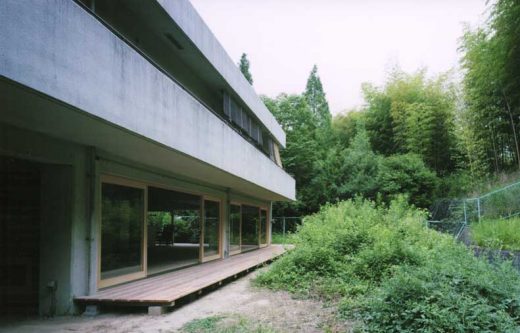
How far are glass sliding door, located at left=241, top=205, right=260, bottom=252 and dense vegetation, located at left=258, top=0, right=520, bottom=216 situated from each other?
4.77 meters

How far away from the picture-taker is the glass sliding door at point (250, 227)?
15202 mm

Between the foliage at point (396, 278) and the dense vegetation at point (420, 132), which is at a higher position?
the dense vegetation at point (420, 132)

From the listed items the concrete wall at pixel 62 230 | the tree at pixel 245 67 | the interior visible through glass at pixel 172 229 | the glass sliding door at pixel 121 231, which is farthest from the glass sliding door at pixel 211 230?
the tree at pixel 245 67

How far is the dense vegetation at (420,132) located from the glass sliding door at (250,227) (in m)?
4.77

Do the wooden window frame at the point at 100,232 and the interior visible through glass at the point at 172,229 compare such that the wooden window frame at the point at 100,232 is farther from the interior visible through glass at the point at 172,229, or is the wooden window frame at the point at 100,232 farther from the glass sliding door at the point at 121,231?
the interior visible through glass at the point at 172,229

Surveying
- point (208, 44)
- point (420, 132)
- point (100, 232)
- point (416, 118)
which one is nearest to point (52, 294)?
point (100, 232)

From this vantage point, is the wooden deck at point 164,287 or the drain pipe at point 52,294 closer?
the drain pipe at point 52,294

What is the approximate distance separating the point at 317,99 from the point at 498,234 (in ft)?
A: 89.3

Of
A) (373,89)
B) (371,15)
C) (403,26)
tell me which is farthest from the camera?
(373,89)

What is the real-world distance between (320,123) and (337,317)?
2846 centimetres

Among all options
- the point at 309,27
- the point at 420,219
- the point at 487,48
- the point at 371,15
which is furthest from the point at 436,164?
the point at 371,15

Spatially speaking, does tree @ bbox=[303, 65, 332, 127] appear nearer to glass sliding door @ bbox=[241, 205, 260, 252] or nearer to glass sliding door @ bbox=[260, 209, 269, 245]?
glass sliding door @ bbox=[260, 209, 269, 245]

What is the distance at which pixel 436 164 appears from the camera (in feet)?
75.9

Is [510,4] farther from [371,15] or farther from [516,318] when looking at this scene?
[516,318]
